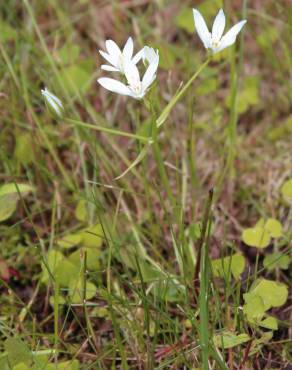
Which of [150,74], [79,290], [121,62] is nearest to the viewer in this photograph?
[150,74]

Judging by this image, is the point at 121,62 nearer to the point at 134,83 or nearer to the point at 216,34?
the point at 134,83

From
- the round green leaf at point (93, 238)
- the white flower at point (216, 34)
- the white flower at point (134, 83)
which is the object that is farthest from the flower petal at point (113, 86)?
the round green leaf at point (93, 238)

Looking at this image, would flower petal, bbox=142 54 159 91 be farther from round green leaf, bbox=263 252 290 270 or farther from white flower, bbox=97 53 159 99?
round green leaf, bbox=263 252 290 270

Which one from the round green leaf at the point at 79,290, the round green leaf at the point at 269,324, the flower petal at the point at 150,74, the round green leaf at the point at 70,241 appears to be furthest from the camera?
the round green leaf at the point at 70,241

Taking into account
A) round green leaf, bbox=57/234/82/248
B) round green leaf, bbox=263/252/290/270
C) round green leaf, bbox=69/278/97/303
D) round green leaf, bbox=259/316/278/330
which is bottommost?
round green leaf, bbox=259/316/278/330

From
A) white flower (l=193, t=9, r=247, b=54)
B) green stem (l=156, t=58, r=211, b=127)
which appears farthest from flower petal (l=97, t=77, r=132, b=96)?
white flower (l=193, t=9, r=247, b=54)

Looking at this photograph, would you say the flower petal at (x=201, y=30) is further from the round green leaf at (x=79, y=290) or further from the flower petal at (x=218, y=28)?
the round green leaf at (x=79, y=290)

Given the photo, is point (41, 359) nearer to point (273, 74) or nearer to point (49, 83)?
point (49, 83)

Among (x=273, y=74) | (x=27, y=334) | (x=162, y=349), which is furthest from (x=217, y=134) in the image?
(x=27, y=334)

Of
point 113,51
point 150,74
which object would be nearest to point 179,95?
point 150,74
